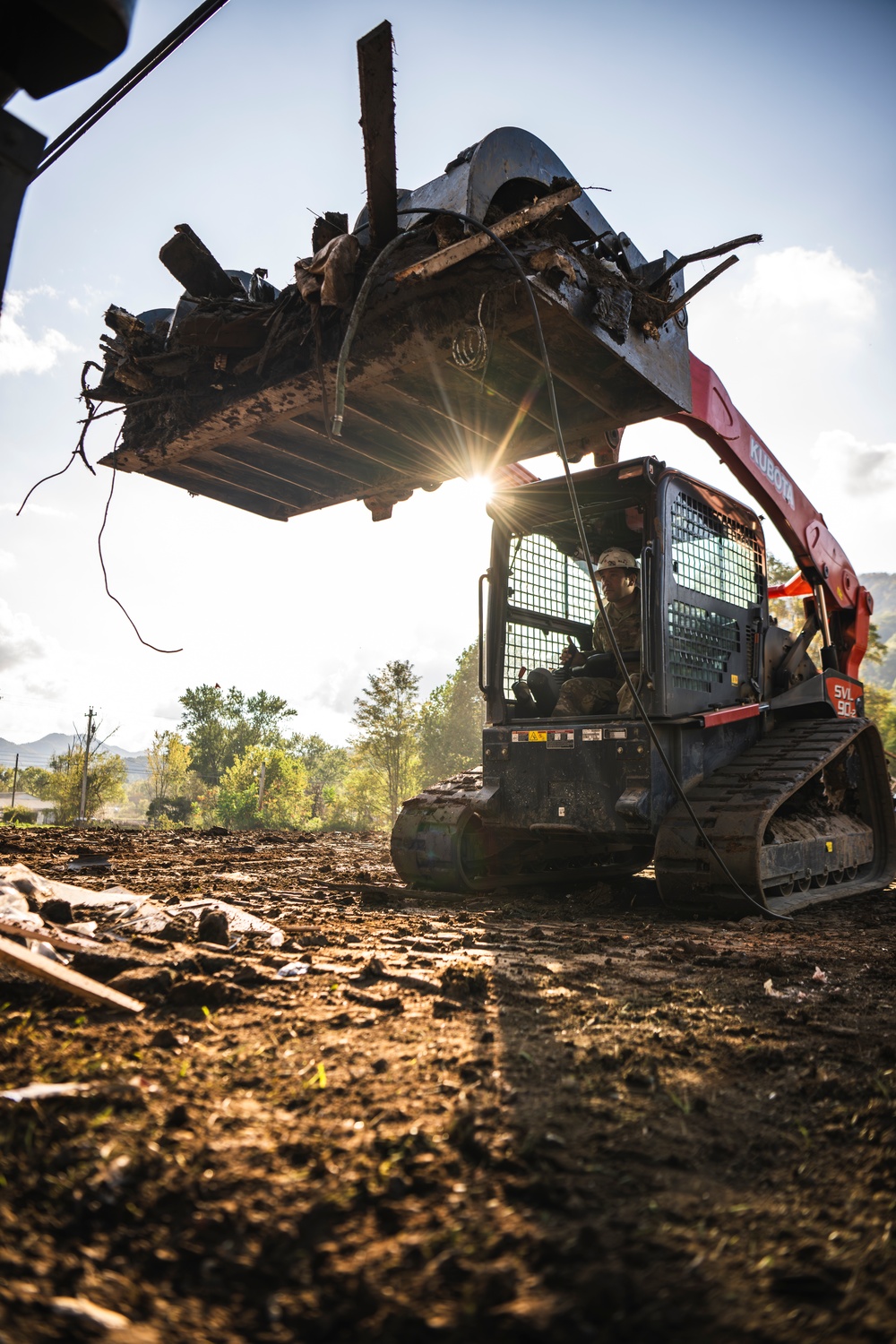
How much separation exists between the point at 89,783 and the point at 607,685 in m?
46.0

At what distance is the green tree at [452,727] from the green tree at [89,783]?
61.6ft

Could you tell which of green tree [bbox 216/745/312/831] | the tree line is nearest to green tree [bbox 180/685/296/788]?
the tree line

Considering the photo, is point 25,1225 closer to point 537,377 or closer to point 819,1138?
point 819,1138

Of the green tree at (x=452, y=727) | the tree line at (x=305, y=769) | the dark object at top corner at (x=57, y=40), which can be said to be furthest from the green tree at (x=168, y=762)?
the dark object at top corner at (x=57, y=40)

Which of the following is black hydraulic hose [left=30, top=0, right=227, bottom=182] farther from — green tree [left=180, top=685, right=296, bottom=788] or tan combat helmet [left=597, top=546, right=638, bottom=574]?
green tree [left=180, top=685, right=296, bottom=788]

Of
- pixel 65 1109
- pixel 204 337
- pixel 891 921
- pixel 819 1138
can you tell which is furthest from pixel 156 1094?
pixel 891 921

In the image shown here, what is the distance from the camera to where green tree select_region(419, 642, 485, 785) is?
1834 inches

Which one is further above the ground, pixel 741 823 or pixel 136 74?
pixel 136 74

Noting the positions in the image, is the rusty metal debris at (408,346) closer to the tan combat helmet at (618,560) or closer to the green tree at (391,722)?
the tan combat helmet at (618,560)

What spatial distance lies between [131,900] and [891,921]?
5.31 metres

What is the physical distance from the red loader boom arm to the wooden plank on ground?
17.1 ft

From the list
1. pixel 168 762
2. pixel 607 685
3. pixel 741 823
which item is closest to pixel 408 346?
pixel 607 685

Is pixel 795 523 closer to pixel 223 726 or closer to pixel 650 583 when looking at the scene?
pixel 650 583

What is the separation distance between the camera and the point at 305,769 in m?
50.1
